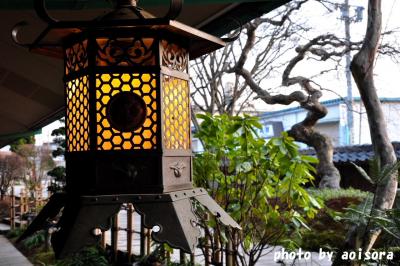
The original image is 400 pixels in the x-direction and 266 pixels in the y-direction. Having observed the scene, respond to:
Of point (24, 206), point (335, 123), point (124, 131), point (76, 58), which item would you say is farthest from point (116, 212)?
point (335, 123)

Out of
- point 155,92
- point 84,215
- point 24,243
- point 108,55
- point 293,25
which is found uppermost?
point 293,25

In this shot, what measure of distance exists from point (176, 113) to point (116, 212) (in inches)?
14.4

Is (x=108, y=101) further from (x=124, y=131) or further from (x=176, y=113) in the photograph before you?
(x=176, y=113)

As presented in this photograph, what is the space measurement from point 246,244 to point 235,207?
33 cm

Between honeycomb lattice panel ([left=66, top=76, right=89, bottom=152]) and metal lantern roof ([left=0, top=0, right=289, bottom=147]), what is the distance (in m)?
0.32

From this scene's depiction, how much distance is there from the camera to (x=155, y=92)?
1.25 meters

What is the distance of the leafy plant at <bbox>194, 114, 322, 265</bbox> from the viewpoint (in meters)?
2.98

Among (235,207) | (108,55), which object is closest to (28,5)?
(108,55)

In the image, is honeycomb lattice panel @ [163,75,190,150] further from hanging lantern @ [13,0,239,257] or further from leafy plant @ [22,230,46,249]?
leafy plant @ [22,230,46,249]

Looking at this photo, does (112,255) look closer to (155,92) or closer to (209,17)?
(209,17)

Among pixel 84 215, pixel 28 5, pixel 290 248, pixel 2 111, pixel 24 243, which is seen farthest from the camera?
pixel 24 243

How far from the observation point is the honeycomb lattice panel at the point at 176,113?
1.29 m

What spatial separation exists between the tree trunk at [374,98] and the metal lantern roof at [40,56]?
59.7 inches

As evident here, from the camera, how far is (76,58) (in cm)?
132
